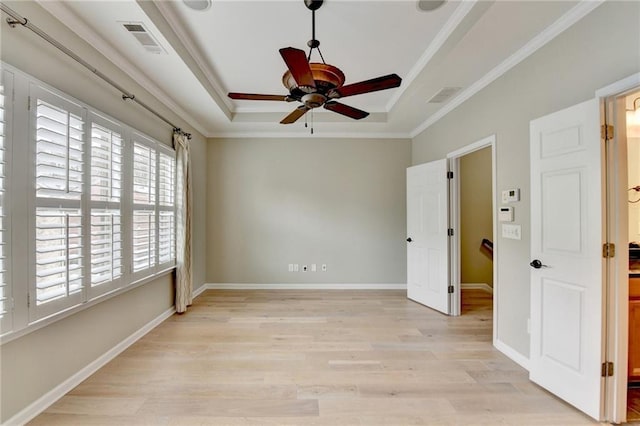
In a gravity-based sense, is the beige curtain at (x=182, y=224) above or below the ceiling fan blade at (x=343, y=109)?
below

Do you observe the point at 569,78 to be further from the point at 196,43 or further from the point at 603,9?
the point at 196,43

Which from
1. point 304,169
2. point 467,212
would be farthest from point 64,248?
point 467,212

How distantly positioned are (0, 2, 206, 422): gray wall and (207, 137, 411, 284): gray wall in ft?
5.61

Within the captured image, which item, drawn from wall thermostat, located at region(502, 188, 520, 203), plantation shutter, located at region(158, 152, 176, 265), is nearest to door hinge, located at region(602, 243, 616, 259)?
wall thermostat, located at region(502, 188, 520, 203)

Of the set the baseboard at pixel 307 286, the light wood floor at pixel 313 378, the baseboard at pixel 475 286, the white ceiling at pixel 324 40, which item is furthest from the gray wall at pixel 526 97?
the baseboard at pixel 475 286

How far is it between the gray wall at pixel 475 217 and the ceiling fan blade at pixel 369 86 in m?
3.80

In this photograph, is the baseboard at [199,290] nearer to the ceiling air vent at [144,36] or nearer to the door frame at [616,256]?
the ceiling air vent at [144,36]

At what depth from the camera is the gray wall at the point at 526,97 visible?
174 cm

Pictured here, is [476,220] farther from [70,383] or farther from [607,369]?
[70,383]

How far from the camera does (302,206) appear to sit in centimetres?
493

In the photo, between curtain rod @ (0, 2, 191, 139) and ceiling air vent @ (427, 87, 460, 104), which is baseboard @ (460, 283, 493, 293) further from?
curtain rod @ (0, 2, 191, 139)

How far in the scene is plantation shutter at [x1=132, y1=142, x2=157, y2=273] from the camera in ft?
9.57

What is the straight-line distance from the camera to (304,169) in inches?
194

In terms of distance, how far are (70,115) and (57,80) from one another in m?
0.26
